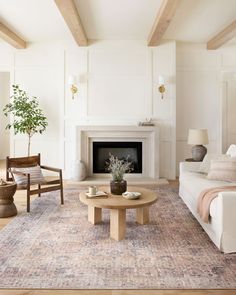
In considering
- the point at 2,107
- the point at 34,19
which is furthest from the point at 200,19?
the point at 2,107

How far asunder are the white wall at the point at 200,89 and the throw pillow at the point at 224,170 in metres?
A: 2.64

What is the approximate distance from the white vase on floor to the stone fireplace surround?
159 millimetres

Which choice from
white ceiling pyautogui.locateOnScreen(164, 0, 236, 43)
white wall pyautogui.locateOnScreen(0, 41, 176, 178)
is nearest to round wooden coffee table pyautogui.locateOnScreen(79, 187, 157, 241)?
white ceiling pyautogui.locateOnScreen(164, 0, 236, 43)

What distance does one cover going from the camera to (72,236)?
3258 millimetres

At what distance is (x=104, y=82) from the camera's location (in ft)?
20.9

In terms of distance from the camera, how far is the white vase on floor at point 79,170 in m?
6.02

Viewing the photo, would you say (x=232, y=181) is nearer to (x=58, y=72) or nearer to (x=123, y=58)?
(x=123, y=58)

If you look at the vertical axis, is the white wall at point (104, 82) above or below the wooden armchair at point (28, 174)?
above

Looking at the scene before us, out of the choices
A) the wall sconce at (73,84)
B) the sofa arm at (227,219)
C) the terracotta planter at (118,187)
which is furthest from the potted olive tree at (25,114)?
the sofa arm at (227,219)

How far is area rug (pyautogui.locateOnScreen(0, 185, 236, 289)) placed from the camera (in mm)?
2324

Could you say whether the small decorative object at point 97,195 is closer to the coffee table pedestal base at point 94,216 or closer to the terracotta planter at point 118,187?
the terracotta planter at point 118,187

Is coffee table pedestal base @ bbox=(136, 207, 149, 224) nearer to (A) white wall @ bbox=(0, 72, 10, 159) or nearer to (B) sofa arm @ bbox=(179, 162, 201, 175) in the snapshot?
(B) sofa arm @ bbox=(179, 162, 201, 175)

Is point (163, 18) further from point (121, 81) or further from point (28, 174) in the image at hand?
point (28, 174)

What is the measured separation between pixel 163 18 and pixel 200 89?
241 centimetres
